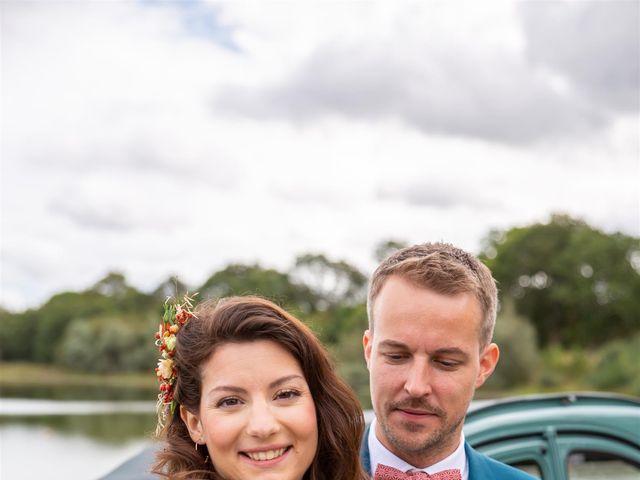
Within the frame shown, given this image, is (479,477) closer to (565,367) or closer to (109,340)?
(565,367)

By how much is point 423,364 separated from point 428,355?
3 cm

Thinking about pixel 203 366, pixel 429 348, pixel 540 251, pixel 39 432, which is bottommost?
pixel 203 366

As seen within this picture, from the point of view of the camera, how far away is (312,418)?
2.55m

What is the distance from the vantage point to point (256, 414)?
7.91ft

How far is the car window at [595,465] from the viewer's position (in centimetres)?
371

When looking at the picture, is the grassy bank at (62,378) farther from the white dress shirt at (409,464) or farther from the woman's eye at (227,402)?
the woman's eye at (227,402)

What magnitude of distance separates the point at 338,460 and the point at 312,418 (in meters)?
0.26

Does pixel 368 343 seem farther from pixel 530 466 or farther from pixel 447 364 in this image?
pixel 530 466

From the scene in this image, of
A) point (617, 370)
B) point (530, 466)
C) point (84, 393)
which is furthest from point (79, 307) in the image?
point (530, 466)

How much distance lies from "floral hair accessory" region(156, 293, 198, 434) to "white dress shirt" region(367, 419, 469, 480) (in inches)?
30.8

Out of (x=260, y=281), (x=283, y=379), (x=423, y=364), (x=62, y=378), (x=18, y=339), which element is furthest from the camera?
(x=18, y=339)

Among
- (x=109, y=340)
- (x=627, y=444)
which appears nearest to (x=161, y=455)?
(x=627, y=444)

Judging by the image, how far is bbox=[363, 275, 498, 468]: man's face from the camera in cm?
289

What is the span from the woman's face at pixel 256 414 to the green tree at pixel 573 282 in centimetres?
4699
